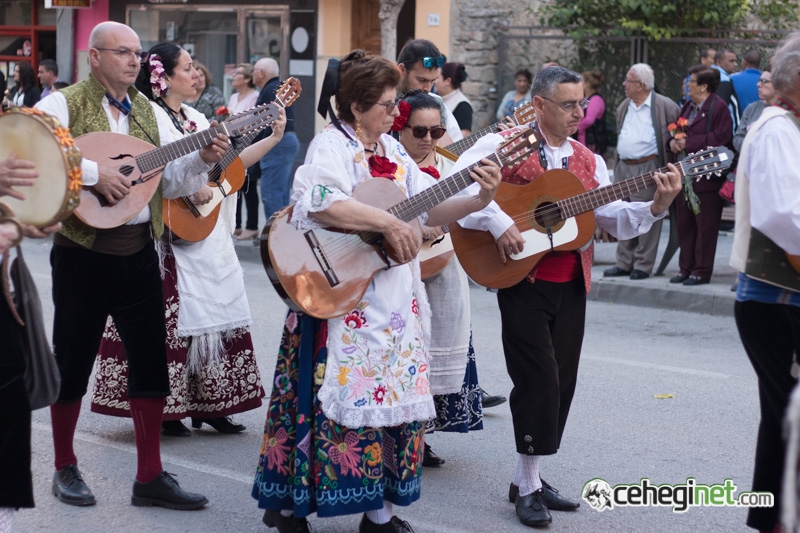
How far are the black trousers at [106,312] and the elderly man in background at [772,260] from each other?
7.78 feet

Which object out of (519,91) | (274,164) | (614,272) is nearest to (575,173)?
(614,272)

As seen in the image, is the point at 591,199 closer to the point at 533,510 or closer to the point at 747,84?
the point at 533,510

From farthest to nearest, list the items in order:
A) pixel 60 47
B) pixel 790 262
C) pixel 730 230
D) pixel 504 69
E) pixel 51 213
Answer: pixel 60 47 → pixel 504 69 → pixel 730 230 → pixel 790 262 → pixel 51 213

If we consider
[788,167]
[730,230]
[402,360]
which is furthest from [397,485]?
[730,230]

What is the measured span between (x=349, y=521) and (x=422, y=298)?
1.01 m

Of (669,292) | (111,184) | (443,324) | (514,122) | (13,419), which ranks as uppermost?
(514,122)

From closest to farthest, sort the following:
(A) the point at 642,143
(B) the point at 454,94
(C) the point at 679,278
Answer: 1. (B) the point at 454,94
2. (C) the point at 679,278
3. (A) the point at 642,143

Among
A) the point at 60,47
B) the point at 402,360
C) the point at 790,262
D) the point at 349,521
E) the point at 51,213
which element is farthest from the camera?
the point at 60,47

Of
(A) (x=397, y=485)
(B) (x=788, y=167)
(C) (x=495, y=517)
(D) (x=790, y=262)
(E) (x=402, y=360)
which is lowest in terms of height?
(C) (x=495, y=517)

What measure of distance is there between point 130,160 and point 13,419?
5.01 ft

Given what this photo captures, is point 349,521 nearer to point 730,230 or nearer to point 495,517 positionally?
point 495,517

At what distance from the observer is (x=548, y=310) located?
4785 millimetres

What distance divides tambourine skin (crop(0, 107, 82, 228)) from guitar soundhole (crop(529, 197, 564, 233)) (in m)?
2.03

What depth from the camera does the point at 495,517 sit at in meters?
4.83
